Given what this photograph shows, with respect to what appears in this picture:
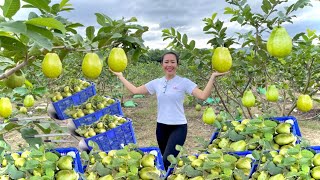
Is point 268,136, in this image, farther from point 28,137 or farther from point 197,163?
point 28,137

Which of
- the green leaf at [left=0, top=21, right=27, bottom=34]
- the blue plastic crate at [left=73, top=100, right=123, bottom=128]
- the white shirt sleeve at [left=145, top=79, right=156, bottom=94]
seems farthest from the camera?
the blue plastic crate at [left=73, top=100, right=123, bottom=128]

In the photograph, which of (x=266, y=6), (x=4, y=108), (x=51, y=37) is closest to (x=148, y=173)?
(x=4, y=108)

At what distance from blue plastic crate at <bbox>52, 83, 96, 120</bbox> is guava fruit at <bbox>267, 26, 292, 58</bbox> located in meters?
2.98

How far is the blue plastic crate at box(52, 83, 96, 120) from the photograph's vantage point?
445 cm

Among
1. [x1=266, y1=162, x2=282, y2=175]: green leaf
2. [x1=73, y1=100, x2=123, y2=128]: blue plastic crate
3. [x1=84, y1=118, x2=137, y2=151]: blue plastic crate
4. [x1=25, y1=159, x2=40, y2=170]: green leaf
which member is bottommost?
[x1=84, y1=118, x2=137, y2=151]: blue plastic crate

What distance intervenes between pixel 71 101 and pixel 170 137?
167 centimetres

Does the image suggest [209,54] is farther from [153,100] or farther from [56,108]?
[153,100]

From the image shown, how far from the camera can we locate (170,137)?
345cm

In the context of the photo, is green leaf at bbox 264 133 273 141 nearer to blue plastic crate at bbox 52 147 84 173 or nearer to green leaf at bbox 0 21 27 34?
blue plastic crate at bbox 52 147 84 173

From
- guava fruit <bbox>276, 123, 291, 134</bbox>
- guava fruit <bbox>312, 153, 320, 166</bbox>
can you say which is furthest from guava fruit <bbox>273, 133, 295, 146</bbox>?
guava fruit <bbox>312, 153, 320, 166</bbox>

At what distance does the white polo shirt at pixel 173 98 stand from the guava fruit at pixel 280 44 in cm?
156

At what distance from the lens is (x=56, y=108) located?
176 inches

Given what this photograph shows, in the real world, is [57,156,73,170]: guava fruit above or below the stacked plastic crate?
above

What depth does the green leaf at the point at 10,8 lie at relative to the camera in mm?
920
